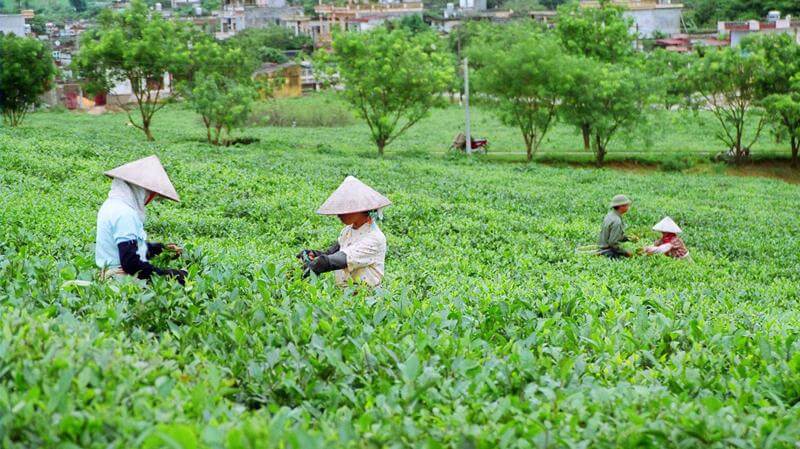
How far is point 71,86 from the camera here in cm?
4997

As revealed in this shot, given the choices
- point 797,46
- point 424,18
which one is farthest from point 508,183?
point 424,18

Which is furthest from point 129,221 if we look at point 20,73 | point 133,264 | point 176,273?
point 20,73

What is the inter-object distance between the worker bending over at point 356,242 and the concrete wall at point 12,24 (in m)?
30.4

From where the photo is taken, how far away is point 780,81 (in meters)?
30.3

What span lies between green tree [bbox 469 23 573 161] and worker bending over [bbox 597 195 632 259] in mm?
18910

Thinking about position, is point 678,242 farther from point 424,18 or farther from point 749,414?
point 424,18

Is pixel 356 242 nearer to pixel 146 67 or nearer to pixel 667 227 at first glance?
pixel 667 227

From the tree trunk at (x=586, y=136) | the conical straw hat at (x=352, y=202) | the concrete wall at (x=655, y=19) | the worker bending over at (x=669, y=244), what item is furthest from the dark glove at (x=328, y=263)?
the concrete wall at (x=655, y=19)

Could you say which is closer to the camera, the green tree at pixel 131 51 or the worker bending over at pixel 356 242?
the worker bending over at pixel 356 242

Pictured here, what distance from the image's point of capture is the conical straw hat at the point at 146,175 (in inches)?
234

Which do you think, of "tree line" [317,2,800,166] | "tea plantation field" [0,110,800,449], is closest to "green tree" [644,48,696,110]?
"tree line" [317,2,800,166]

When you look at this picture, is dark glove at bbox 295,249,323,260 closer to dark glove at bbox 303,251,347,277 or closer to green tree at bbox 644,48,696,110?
dark glove at bbox 303,251,347,277

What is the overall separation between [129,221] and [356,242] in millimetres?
1521

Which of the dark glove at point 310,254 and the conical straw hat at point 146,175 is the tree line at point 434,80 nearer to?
the dark glove at point 310,254
